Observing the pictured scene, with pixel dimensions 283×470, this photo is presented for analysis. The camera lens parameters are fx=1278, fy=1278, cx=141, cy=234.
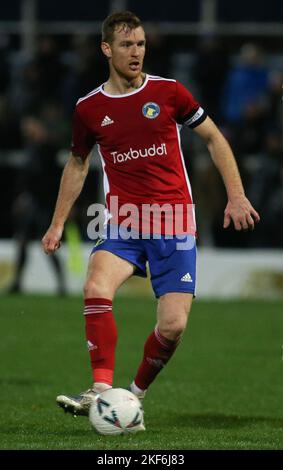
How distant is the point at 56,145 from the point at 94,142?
9.83 m

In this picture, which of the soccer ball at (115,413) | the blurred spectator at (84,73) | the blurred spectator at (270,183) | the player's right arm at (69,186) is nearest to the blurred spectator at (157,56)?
the blurred spectator at (84,73)

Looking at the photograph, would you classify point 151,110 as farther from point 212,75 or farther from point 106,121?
point 212,75

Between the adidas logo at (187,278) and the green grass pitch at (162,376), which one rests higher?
the adidas logo at (187,278)

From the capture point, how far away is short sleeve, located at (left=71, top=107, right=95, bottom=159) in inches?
324

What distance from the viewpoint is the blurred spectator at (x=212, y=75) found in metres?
18.0

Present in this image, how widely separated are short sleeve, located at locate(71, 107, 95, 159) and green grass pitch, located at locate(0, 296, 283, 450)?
1772 millimetres

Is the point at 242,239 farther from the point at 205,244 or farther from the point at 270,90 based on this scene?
the point at 270,90

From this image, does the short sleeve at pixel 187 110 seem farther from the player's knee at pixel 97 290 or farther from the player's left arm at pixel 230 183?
the player's knee at pixel 97 290

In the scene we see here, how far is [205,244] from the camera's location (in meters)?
18.5

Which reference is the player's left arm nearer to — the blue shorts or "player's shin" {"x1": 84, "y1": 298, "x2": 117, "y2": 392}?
the blue shorts

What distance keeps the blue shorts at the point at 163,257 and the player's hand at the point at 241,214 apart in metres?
0.41

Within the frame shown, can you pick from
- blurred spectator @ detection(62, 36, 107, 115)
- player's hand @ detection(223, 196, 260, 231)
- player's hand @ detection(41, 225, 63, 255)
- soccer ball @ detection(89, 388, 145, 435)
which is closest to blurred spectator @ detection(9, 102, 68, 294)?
blurred spectator @ detection(62, 36, 107, 115)
